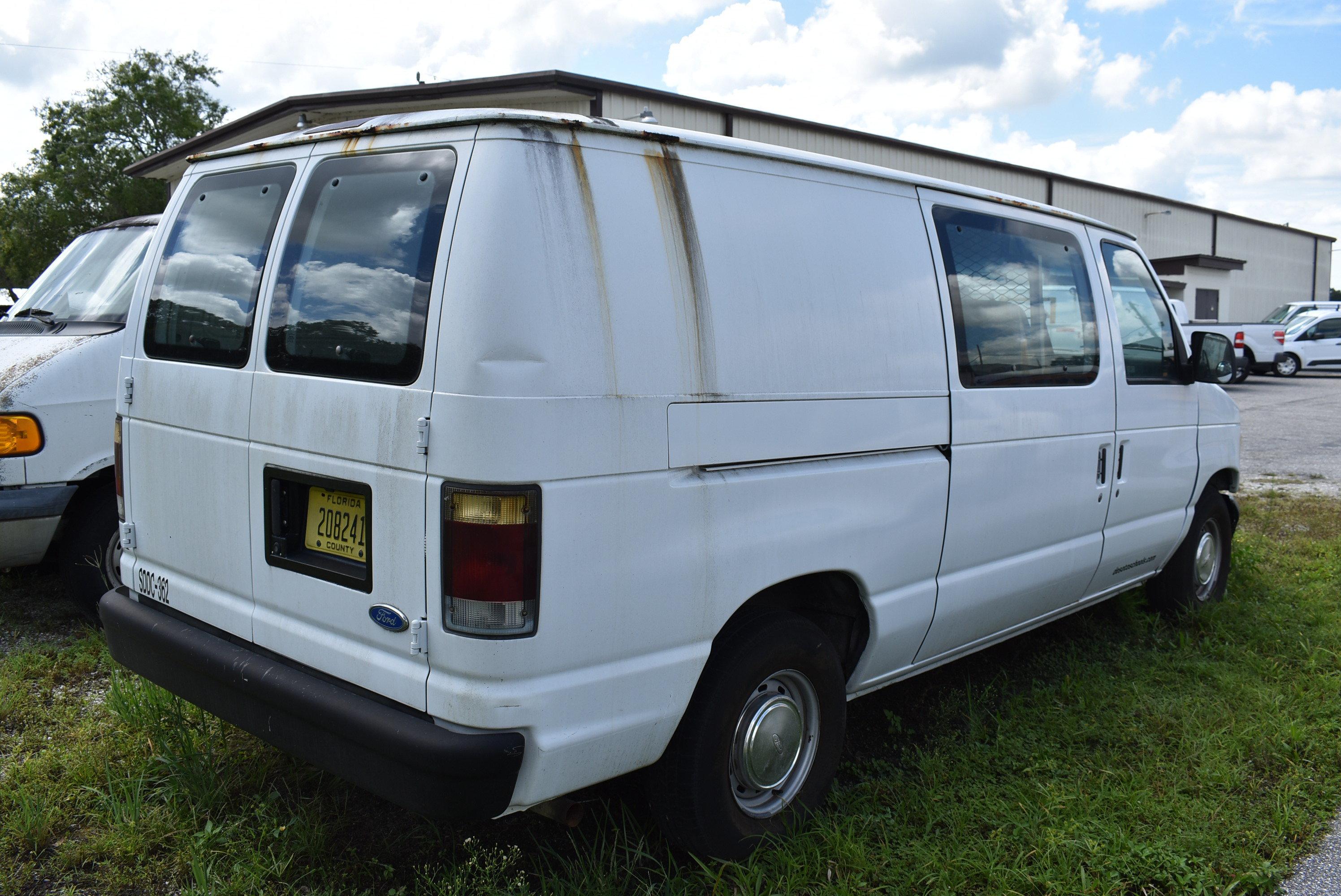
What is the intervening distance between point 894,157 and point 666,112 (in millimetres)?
6556

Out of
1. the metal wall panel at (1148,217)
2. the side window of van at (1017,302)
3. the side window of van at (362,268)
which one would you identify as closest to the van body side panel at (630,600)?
the side window of van at (362,268)

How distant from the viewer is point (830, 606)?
3.21m

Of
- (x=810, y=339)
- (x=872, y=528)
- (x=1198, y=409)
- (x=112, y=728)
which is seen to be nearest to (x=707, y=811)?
(x=872, y=528)

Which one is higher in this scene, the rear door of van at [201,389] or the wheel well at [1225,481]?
the rear door of van at [201,389]

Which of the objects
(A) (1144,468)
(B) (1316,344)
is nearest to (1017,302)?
(A) (1144,468)

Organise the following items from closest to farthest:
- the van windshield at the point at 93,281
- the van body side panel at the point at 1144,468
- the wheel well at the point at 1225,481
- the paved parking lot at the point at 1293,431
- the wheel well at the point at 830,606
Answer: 1. the wheel well at the point at 830,606
2. the van body side panel at the point at 1144,468
3. the van windshield at the point at 93,281
4. the wheel well at the point at 1225,481
5. the paved parking lot at the point at 1293,431

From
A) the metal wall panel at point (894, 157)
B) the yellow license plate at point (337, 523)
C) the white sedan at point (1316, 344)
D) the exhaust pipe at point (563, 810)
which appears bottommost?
the exhaust pipe at point (563, 810)

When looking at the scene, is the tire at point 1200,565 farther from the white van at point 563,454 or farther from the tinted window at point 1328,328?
the tinted window at point 1328,328

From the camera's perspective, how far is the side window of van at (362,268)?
2393mm

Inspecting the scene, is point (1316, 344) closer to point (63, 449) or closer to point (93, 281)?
point (93, 281)

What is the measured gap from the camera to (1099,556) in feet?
14.1

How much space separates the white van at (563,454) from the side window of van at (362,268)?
0.04 ft

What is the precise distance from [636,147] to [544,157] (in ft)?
1.00

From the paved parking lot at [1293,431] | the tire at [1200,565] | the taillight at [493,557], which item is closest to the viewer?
the taillight at [493,557]
